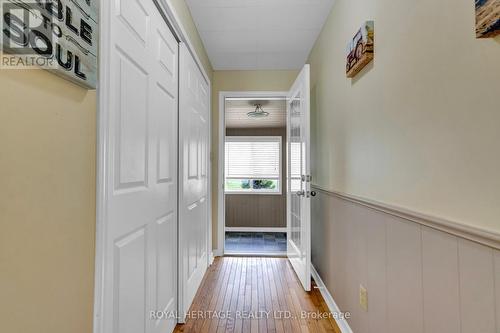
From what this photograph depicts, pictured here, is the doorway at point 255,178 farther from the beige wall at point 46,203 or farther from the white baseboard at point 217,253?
the beige wall at point 46,203

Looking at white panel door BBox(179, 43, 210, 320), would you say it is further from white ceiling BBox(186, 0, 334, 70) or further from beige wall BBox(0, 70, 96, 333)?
beige wall BBox(0, 70, 96, 333)

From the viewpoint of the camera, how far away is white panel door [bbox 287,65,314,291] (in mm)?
2488

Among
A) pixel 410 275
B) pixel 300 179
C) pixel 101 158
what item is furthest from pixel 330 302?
pixel 101 158

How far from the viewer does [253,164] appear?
5.70 m

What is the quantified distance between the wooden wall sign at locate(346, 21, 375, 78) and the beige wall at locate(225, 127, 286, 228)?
3.82 meters

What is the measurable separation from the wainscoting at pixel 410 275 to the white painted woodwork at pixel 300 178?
39 centimetres

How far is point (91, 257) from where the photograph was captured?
3.19 ft

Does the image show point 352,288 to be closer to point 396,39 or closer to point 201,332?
point 201,332

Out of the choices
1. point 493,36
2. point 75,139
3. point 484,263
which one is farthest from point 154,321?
point 493,36

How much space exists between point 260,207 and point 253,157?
102cm

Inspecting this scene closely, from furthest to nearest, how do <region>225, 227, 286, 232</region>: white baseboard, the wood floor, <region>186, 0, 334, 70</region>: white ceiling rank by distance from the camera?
<region>225, 227, 286, 232</region>: white baseboard
<region>186, 0, 334, 70</region>: white ceiling
the wood floor

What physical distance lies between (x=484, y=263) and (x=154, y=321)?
1562 millimetres

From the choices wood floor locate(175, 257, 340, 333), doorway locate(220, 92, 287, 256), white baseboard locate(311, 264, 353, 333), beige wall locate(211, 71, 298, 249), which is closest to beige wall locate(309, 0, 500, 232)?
white baseboard locate(311, 264, 353, 333)

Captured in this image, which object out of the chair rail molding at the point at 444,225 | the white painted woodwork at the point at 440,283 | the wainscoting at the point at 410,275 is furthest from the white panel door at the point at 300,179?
the white painted woodwork at the point at 440,283
